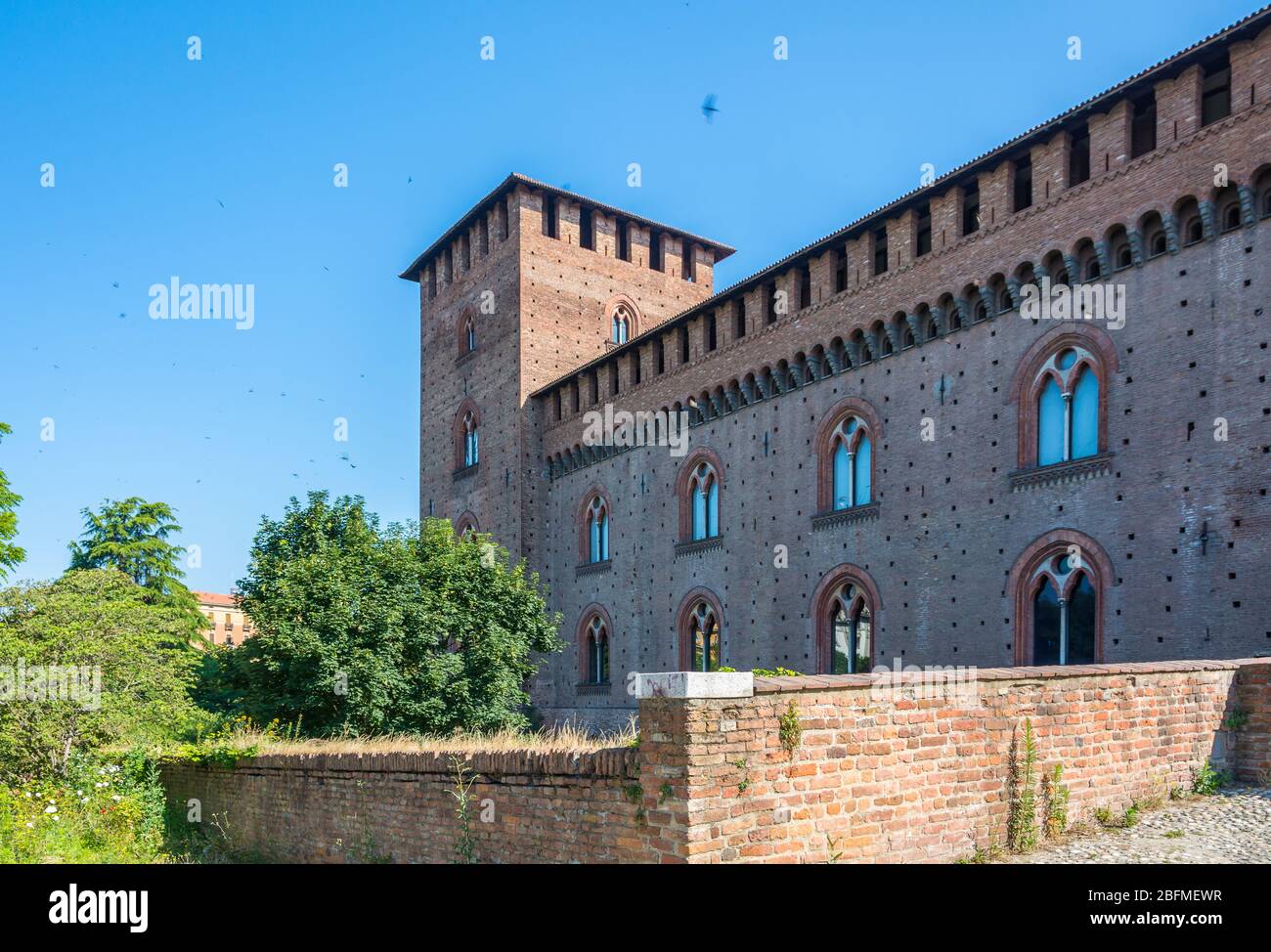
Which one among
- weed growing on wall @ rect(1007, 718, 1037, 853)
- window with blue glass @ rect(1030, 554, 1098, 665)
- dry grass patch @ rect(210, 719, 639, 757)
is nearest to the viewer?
weed growing on wall @ rect(1007, 718, 1037, 853)

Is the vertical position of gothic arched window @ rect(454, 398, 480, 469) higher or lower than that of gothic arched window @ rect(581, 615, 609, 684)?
higher

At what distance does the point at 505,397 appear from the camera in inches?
1078

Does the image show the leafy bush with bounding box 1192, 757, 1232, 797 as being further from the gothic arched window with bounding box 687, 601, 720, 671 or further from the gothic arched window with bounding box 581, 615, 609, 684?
the gothic arched window with bounding box 581, 615, 609, 684

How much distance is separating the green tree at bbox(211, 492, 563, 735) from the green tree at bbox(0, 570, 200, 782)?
1.34 meters

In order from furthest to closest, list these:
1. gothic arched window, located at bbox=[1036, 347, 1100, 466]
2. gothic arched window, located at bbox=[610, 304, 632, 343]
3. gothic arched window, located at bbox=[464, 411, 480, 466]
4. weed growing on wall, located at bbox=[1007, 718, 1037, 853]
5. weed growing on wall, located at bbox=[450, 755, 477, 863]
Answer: gothic arched window, located at bbox=[464, 411, 480, 466] < gothic arched window, located at bbox=[610, 304, 632, 343] < gothic arched window, located at bbox=[1036, 347, 1100, 466] < weed growing on wall, located at bbox=[450, 755, 477, 863] < weed growing on wall, located at bbox=[1007, 718, 1037, 853]

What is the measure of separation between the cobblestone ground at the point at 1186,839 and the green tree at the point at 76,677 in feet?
37.7

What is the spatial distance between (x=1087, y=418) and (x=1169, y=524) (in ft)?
6.21

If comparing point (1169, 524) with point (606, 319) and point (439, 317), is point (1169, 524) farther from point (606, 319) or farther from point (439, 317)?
point (439, 317)

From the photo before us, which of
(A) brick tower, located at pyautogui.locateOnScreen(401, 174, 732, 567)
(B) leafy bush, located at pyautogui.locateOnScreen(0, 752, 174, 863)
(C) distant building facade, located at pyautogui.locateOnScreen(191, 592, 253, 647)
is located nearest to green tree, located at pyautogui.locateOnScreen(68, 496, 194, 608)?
(A) brick tower, located at pyautogui.locateOnScreen(401, 174, 732, 567)

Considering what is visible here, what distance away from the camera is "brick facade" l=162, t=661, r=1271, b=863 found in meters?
5.65

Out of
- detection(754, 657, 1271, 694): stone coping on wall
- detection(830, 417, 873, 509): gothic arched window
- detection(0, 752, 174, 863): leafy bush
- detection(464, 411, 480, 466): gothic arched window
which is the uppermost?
detection(464, 411, 480, 466): gothic arched window

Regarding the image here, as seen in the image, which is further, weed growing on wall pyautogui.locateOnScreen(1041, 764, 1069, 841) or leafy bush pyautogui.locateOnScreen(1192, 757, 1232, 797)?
leafy bush pyautogui.locateOnScreen(1192, 757, 1232, 797)

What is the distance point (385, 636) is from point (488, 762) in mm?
7602
